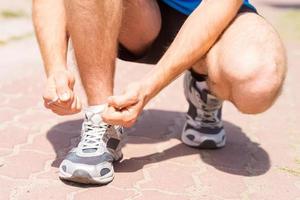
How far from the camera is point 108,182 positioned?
203 cm

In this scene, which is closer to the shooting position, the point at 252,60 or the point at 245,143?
the point at 252,60

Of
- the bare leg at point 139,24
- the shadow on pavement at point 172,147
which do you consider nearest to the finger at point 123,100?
the shadow on pavement at point 172,147

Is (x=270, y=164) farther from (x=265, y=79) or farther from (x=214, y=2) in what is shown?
(x=214, y=2)

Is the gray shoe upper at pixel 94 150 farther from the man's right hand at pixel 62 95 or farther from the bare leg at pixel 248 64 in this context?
the bare leg at pixel 248 64

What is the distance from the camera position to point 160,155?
2396mm

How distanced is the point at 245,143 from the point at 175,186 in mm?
684

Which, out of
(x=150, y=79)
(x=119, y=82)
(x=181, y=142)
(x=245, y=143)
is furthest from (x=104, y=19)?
(x=119, y=82)

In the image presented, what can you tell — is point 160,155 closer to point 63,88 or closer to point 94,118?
point 94,118

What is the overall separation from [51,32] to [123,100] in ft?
1.81

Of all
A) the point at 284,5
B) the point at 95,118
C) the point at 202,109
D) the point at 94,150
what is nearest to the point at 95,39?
the point at 95,118

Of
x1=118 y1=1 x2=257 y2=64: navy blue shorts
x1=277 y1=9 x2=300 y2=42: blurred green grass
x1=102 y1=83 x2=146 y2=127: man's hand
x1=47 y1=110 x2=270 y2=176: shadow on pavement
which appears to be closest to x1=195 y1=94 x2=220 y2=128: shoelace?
x1=47 y1=110 x2=270 y2=176: shadow on pavement

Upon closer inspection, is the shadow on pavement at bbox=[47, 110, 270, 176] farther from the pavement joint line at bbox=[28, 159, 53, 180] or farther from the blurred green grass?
the blurred green grass

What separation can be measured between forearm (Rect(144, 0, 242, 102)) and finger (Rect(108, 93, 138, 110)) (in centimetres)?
9

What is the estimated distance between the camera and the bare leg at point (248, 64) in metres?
1.95
